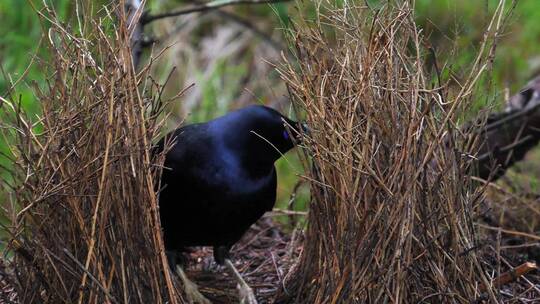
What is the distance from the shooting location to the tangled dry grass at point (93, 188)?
2.91 meters

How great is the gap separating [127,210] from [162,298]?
29cm

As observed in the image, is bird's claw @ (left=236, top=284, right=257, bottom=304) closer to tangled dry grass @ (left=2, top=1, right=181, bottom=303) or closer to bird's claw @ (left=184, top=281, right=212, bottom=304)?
bird's claw @ (left=184, top=281, right=212, bottom=304)

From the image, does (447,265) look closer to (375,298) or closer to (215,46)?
(375,298)

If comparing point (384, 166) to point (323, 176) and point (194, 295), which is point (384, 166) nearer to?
point (323, 176)

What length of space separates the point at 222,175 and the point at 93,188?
24.1 inches

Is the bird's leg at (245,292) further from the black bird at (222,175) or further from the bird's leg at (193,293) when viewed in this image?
the bird's leg at (193,293)

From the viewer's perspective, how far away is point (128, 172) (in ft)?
9.63

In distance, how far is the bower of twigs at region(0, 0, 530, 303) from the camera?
2879 millimetres

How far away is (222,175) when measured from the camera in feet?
11.4

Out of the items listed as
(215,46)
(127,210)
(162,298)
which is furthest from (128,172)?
(215,46)

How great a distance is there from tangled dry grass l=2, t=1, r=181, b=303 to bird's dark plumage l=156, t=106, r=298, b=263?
456 millimetres

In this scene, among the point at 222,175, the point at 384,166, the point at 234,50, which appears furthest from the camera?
the point at 234,50

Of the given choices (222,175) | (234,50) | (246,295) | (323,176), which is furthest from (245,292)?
(234,50)

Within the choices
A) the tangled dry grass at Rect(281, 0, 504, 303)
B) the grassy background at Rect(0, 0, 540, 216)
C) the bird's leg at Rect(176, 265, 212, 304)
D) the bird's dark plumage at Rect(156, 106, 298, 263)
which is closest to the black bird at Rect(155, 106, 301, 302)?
the bird's dark plumage at Rect(156, 106, 298, 263)
